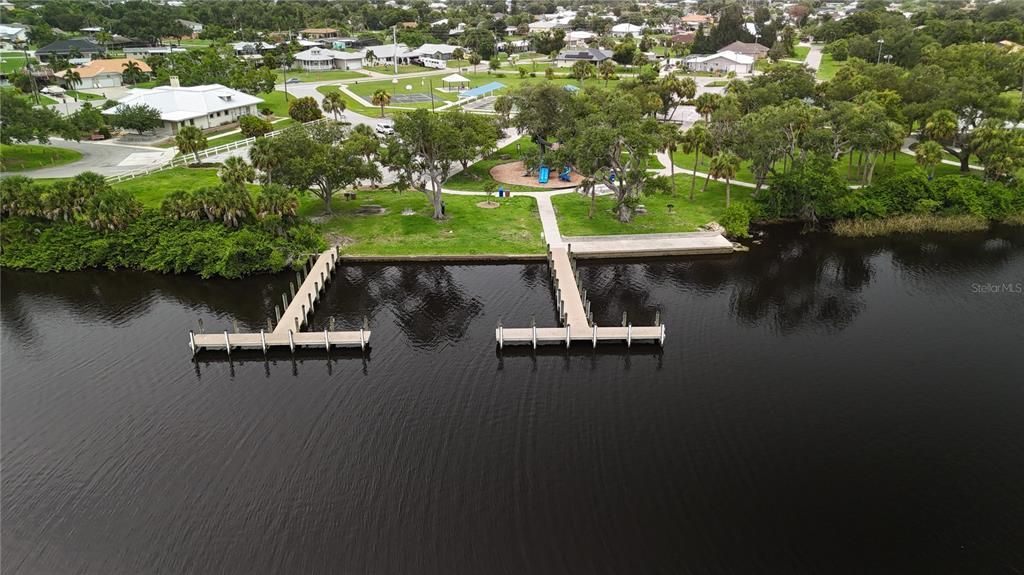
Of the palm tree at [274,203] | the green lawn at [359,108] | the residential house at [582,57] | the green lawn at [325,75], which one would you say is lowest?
the palm tree at [274,203]

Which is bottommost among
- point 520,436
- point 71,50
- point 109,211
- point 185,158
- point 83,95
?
point 520,436

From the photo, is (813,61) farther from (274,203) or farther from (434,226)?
(274,203)

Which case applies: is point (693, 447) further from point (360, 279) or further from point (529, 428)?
point (360, 279)

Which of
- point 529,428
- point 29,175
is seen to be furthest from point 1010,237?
point 29,175

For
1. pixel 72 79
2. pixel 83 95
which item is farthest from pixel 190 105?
pixel 72 79

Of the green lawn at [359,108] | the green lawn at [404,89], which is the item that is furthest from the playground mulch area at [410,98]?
the green lawn at [359,108]

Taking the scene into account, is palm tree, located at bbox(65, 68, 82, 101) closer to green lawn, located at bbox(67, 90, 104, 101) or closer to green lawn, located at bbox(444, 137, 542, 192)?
green lawn, located at bbox(67, 90, 104, 101)

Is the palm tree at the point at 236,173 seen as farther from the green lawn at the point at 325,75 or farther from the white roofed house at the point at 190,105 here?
the green lawn at the point at 325,75
